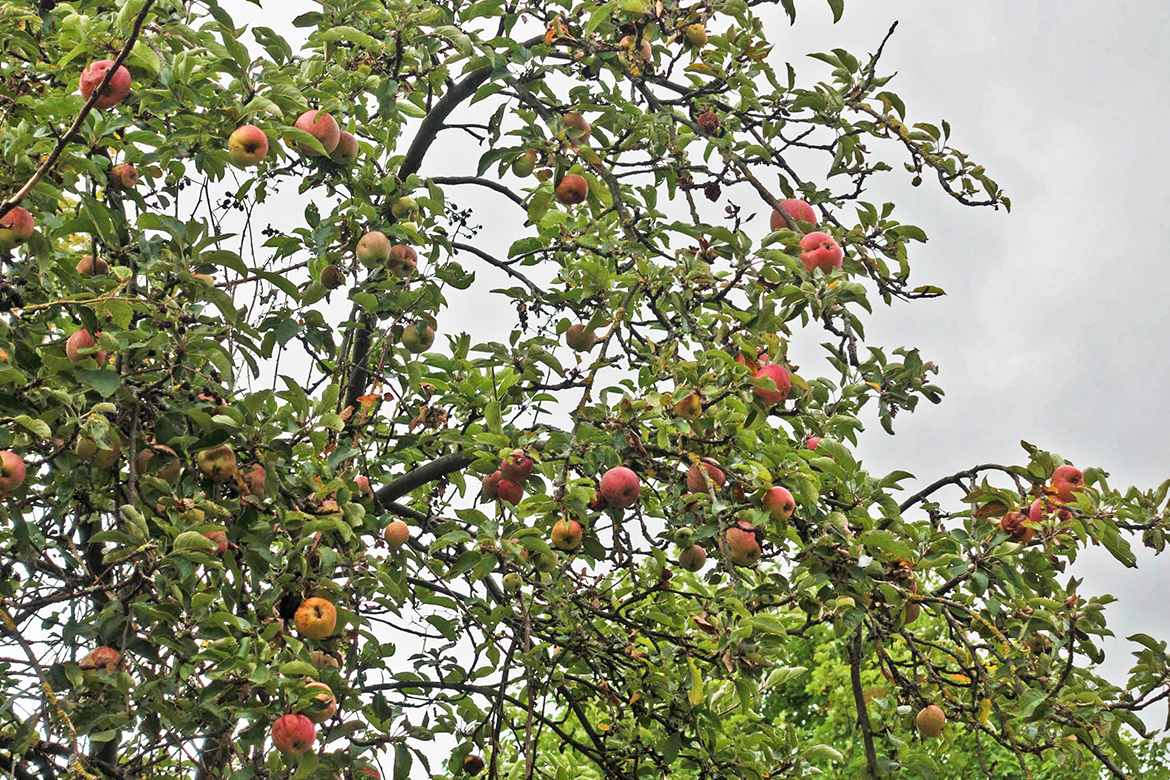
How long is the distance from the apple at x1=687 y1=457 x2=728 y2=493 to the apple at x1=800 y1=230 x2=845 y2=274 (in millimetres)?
635

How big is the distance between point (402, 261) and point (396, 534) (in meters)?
0.99

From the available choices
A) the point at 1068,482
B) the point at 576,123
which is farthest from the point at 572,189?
the point at 1068,482

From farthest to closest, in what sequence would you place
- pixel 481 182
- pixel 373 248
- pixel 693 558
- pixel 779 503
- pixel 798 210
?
pixel 481 182 < pixel 373 248 < pixel 798 210 < pixel 693 558 < pixel 779 503

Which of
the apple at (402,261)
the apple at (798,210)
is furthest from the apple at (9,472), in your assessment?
the apple at (798,210)

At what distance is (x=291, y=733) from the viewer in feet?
8.71

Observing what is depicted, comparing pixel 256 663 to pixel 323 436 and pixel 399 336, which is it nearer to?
pixel 323 436

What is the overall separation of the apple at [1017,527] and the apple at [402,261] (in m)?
2.15

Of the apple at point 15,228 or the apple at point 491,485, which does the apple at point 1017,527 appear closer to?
the apple at point 491,485

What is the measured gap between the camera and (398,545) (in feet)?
11.7

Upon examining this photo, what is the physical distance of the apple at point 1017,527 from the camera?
301 cm

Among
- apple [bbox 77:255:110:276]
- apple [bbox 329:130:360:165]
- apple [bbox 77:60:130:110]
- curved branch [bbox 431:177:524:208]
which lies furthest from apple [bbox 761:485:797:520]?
curved branch [bbox 431:177:524:208]

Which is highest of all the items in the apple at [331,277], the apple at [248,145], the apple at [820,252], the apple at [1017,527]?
the apple at [331,277]

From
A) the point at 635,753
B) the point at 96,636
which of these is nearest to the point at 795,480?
the point at 635,753

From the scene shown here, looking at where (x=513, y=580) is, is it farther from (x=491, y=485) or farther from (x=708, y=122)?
(x=708, y=122)
